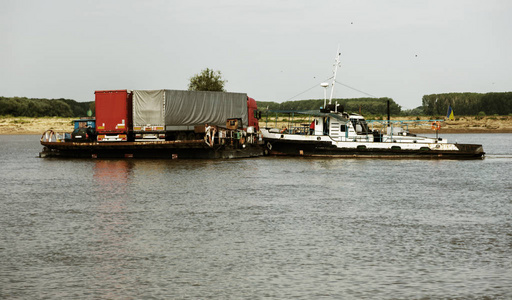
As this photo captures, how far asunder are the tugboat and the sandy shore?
7917 cm

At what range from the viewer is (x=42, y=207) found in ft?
69.8

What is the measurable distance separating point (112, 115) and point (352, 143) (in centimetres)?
1763

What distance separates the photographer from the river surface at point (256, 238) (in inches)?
444

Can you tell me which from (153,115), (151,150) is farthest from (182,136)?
(151,150)

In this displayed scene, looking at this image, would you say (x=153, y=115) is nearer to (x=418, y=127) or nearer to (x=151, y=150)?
(x=151, y=150)

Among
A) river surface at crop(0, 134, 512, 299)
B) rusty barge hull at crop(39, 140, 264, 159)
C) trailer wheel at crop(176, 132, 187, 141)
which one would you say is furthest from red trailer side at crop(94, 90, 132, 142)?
river surface at crop(0, 134, 512, 299)

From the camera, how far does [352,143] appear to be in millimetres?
43156

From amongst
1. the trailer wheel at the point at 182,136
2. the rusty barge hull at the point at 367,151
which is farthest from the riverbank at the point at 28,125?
the rusty barge hull at the point at 367,151

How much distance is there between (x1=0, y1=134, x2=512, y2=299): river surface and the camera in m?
11.3

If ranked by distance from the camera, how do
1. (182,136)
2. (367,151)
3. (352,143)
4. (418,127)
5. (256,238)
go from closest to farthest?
(256,238) → (352,143) → (367,151) → (182,136) → (418,127)

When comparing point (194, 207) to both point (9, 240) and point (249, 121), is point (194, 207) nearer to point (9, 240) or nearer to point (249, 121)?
point (9, 240)

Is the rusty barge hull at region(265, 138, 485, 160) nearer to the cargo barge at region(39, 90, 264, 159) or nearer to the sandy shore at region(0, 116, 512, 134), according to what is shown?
the cargo barge at region(39, 90, 264, 159)

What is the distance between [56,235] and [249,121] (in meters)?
38.2

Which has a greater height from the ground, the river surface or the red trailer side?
the red trailer side
